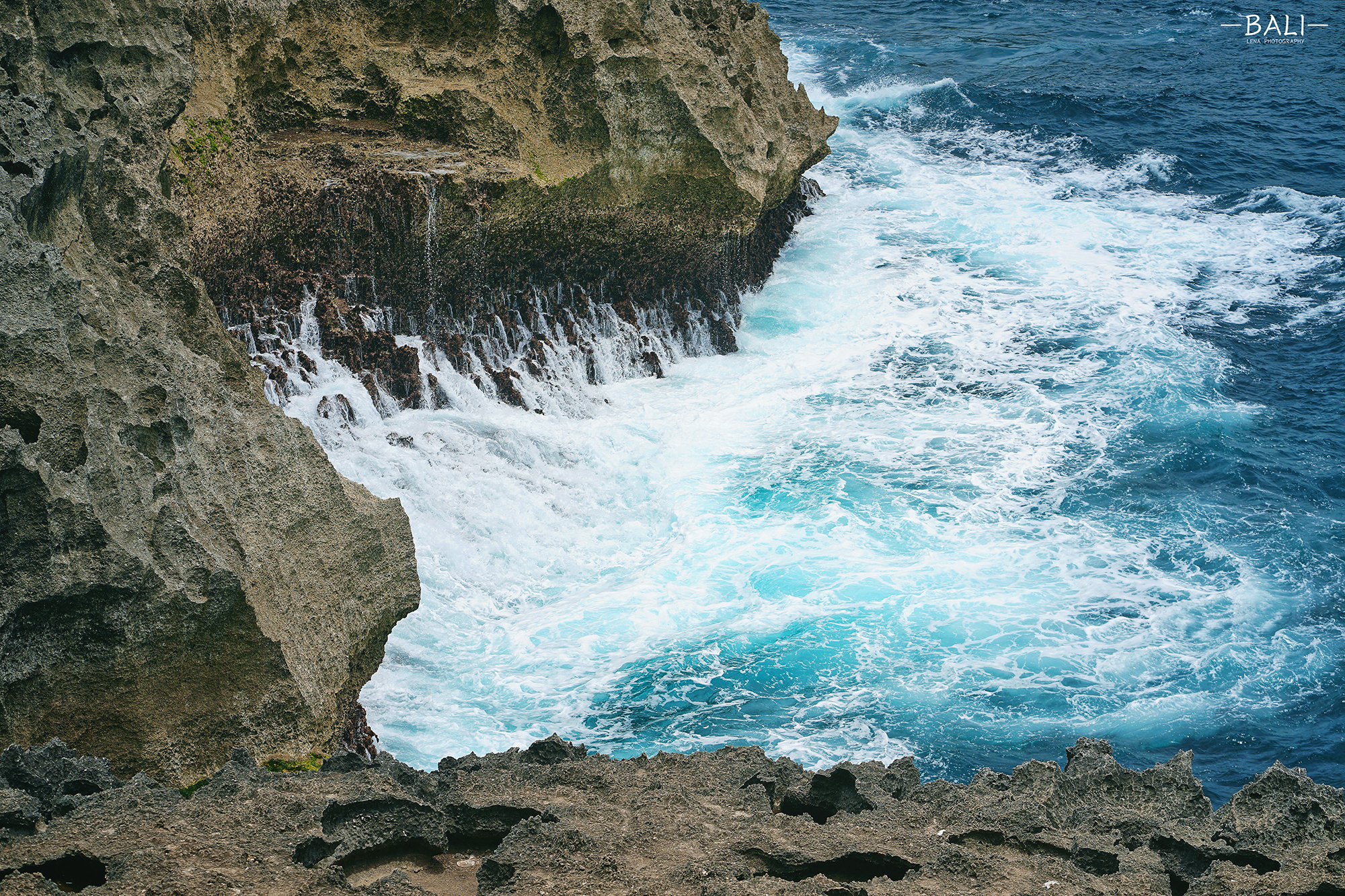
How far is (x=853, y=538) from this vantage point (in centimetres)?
1767

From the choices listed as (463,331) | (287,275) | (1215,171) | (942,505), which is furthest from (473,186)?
(1215,171)

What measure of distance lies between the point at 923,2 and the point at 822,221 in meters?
21.1

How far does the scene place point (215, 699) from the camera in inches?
375

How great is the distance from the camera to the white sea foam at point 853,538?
47.4 feet

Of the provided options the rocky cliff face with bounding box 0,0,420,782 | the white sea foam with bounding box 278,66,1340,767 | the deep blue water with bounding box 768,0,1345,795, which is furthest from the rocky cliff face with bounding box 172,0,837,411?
the deep blue water with bounding box 768,0,1345,795

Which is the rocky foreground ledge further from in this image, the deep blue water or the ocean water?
the deep blue water

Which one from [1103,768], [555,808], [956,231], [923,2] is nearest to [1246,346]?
[956,231]

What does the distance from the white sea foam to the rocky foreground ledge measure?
4153mm

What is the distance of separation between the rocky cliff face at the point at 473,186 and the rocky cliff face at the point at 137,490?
6.59m

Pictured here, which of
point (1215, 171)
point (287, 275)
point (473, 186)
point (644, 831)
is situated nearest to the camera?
point (644, 831)

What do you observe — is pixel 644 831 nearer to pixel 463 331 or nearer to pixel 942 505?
Answer: pixel 942 505

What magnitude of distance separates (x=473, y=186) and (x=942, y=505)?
30.0 feet

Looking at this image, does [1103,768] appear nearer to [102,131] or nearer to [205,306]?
[205,306]

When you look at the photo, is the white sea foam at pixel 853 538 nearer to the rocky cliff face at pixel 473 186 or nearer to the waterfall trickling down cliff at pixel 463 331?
the waterfall trickling down cliff at pixel 463 331
